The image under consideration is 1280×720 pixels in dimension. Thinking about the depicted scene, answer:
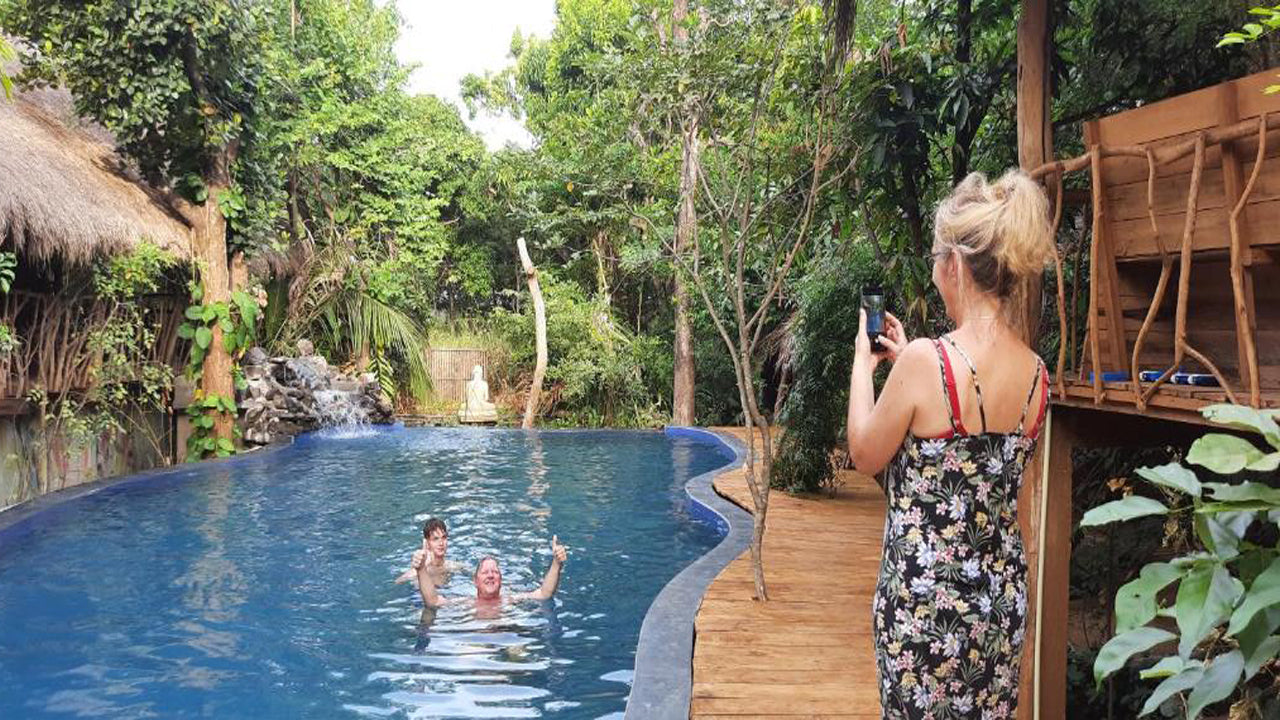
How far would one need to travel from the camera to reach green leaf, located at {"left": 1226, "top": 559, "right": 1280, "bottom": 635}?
37.8 inches

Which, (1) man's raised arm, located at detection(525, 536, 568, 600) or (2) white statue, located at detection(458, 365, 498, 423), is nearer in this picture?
(1) man's raised arm, located at detection(525, 536, 568, 600)

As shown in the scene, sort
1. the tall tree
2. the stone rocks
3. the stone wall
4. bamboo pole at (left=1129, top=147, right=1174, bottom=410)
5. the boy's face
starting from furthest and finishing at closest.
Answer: the stone rocks < the tall tree < the stone wall < the boy's face < bamboo pole at (left=1129, top=147, right=1174, bottom=410)

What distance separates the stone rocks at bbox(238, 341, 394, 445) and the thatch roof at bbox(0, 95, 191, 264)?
2.26 m

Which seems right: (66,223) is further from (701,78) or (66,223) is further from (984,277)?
(984,277)

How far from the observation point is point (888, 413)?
5.64 feet

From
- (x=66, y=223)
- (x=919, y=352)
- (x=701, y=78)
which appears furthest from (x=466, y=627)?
(x=66, y=223)

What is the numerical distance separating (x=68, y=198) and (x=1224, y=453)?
31.6 ft

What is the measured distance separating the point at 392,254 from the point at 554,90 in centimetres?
522

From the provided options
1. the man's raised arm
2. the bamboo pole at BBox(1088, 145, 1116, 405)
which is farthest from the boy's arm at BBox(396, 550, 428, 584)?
the bamboo pole at BBox(1088, 145, 1116, 405)

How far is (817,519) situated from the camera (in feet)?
20.7

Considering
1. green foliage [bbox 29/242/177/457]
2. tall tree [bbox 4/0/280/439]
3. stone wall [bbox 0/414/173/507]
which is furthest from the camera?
tall tree [bbox 4/0/280/439]

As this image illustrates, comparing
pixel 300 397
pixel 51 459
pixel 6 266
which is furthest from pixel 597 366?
pixel 6 266

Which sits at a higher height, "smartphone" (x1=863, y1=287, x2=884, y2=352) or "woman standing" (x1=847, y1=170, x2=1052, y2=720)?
"smartphone" (x1=863, y1=287, x2=884, y2=352)

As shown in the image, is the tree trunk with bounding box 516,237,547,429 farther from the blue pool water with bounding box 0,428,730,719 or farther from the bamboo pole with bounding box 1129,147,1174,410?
the bamboo pole with bounding box 1129,147,1174,410
